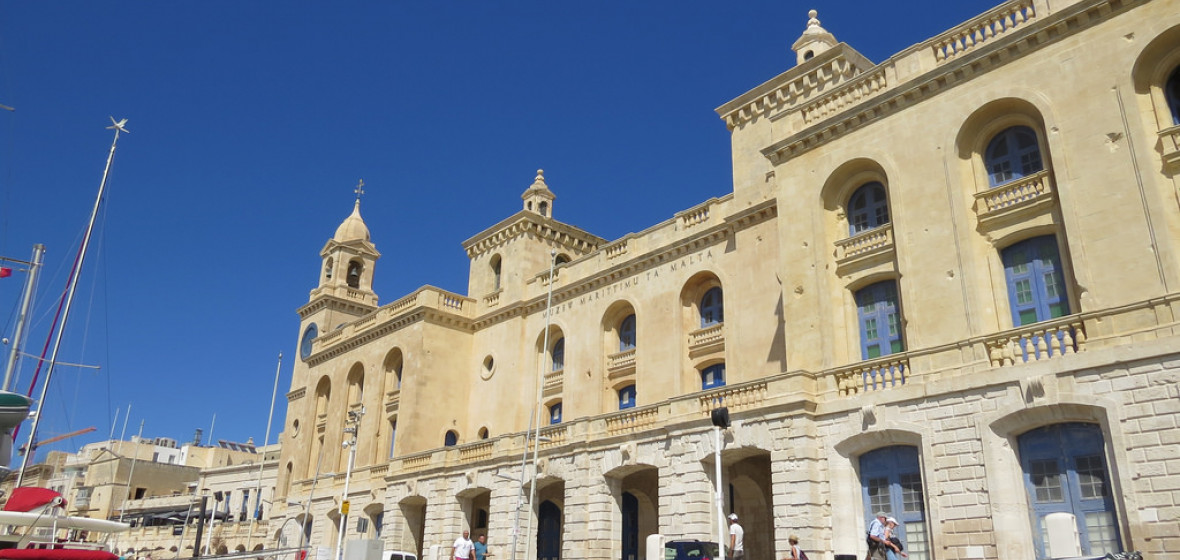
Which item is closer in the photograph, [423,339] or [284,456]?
[423,339]

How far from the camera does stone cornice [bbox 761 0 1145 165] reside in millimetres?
18859

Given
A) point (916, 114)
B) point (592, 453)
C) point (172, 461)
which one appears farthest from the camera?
point (172, 461)

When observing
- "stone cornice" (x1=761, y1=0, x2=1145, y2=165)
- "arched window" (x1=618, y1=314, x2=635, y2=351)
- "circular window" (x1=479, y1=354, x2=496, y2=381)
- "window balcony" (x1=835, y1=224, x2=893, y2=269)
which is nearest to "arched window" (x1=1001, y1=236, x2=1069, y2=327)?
"window balcony" (x1=835, y1=224, x2=893, y2=269)

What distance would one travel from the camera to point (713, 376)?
30188 millimetres

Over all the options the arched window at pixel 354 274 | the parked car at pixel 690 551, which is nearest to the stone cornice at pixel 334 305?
the arched window at pixel 354 274

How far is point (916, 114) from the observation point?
21391 millimetres

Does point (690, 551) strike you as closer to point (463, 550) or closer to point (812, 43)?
point (463, 550)

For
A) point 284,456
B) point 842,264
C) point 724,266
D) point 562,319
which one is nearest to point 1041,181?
point 842,264

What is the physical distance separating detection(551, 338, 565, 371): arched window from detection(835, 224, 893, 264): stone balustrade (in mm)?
16672

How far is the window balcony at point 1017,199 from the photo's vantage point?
1908 cm

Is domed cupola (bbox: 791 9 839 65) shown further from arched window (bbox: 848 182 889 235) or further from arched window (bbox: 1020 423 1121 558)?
arched window (bbox: 1020 423 1121 558)

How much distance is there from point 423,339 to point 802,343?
860 inches

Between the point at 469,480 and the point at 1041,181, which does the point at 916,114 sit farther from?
the point at 469,480

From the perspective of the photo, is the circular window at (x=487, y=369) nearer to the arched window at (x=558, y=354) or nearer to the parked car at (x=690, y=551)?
the arched window at (x=558, y=354)
